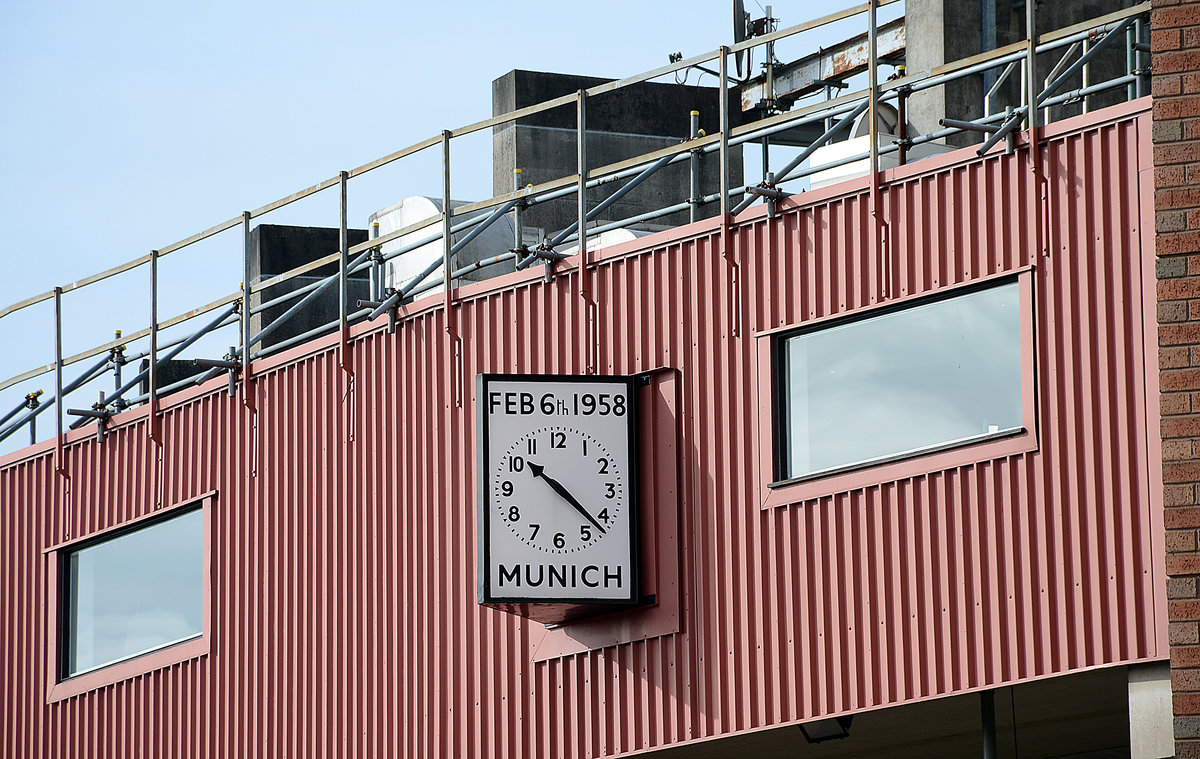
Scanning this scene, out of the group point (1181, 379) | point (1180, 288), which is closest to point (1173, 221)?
point (1180, 288)

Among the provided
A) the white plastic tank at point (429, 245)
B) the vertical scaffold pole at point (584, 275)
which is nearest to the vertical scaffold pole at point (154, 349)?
the white plastic tank at point (429, 245)

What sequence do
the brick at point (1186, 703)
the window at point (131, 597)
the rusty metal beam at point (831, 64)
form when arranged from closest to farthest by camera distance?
the brick at point (1186, 703) → the window at point (131, 597) → the rusty metal beam at point (831, 64)

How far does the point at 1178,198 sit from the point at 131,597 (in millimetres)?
14644

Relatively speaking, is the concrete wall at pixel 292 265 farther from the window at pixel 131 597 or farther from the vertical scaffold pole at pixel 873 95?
the vertical scaffold pole at pixel 873 95

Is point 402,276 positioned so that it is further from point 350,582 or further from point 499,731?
point 499,731

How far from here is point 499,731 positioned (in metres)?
18.7

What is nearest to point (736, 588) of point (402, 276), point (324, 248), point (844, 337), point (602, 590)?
point (602, 590)

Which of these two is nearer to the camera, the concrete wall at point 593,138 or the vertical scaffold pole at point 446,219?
the vertical scaffold pole at point 446,219

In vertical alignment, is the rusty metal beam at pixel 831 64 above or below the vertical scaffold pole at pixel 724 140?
above

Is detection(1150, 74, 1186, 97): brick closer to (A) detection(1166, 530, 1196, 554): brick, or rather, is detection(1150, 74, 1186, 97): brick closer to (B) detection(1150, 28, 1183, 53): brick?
Answer: (B) detection(1150, 28, 1183, 53): brick

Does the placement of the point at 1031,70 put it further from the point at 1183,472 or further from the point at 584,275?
the point at 584,275

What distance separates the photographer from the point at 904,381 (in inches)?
637

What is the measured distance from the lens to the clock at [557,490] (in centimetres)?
1730

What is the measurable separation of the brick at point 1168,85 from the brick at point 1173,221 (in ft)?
2.59
